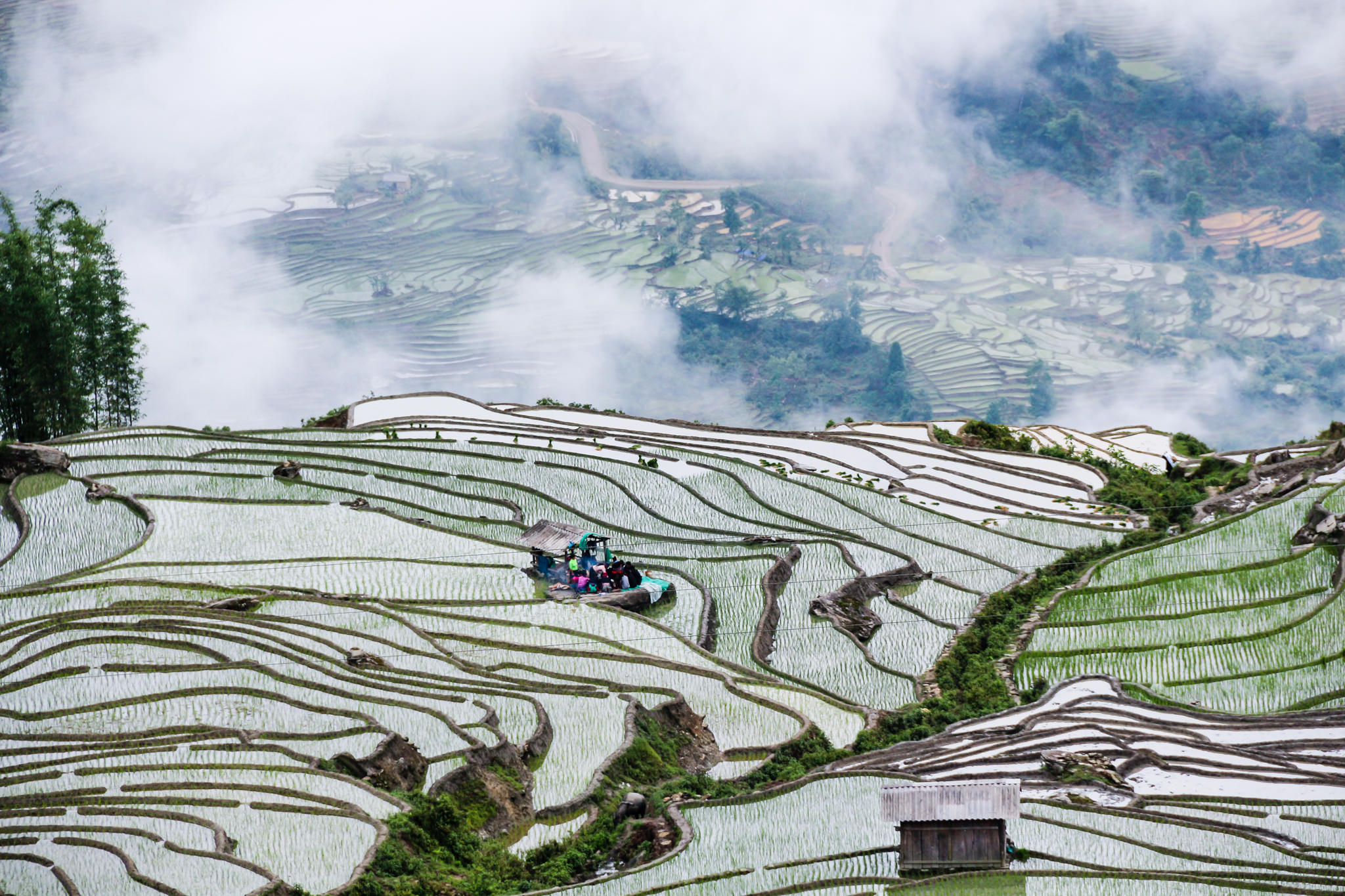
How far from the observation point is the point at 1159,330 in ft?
243

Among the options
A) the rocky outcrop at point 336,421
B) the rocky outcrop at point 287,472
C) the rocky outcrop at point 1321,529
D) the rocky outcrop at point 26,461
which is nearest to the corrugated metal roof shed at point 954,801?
the rocky outcrop at point 1321,529

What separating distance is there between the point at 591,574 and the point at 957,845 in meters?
11.4

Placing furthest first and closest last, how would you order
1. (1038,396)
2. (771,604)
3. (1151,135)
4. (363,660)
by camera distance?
(1151,135) < (1038,396) < (771,604) < (363,660)

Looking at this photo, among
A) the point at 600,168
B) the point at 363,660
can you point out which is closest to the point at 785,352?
the point at 600,168

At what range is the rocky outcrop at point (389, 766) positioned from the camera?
1862 cm

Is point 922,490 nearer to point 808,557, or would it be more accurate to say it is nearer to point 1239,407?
point 808,557

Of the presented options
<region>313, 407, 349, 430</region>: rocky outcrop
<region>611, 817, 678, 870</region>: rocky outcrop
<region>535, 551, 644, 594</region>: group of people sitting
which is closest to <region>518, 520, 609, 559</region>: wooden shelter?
<region>535, 551, 644, 594</region>: group of people sitting

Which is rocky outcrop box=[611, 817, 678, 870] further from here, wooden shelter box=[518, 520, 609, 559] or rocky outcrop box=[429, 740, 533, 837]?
wooden shelter box=[518, 520, 609, 559]

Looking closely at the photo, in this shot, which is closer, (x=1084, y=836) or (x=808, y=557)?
(x=1084, y=836)

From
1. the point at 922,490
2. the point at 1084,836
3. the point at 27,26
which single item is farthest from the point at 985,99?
the point at 1084,836

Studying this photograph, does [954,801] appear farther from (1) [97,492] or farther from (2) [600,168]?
(2) [600,168]

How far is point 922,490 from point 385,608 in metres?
13.0

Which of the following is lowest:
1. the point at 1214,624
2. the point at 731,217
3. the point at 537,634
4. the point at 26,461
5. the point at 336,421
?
the point at 537,634

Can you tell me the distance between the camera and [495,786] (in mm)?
18875
